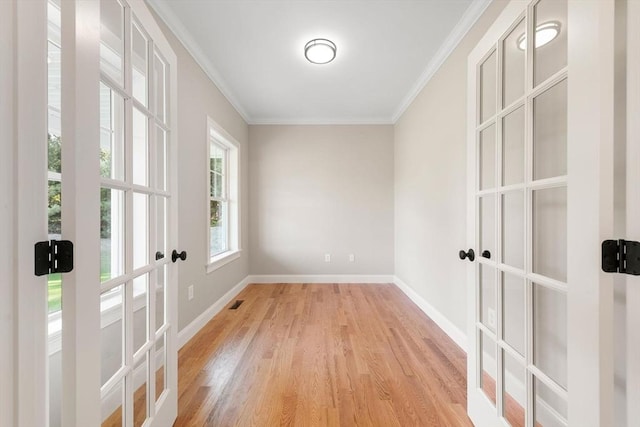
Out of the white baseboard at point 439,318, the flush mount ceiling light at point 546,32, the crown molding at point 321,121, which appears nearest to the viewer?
the flush mount ceiling light at point 546,32

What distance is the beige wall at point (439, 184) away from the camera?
2.14 meters

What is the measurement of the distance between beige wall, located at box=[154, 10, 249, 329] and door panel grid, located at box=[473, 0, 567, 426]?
2074 mm

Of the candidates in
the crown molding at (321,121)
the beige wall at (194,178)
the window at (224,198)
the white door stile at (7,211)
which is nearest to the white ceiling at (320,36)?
the beige wall at (194,178)

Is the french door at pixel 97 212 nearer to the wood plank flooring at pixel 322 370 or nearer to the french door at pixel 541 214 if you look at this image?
the wood plank flooring at pixel 322 370

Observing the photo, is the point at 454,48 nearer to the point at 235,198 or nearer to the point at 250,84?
the point at 250,84

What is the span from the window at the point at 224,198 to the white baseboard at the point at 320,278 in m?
0.72

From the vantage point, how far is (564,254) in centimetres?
102

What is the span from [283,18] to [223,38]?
579 mm

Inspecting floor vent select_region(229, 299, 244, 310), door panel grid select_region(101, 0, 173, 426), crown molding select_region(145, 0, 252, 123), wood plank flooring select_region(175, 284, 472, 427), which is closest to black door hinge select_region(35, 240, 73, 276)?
door panel grid select_region(101, 0, 173, 426)

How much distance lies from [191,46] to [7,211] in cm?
222

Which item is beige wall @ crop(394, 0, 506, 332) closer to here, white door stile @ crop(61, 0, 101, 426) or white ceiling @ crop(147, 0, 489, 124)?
white ceiling @ crop(147, 0, 489, 124)

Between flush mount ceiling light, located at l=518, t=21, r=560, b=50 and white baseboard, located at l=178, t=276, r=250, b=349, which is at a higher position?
flush mount ceiling light, located at l=518, t=21, r=560, b=50

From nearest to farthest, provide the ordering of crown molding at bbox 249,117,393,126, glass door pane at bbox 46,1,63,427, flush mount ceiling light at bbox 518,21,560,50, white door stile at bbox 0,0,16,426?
white door stile at bbox 0,0,16,426 < flush mount ceiling light at bbox 518,21,560,50 < glass door pane at bbox 46,1,63,427 < crown molding at bbox 249,117,393,126

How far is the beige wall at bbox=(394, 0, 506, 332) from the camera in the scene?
2.14m
